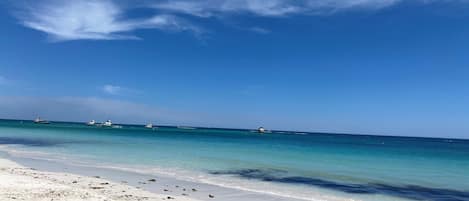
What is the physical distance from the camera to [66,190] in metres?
11.7

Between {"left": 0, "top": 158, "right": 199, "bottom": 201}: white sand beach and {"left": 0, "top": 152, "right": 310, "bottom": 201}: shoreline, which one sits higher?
{"left": 0, "top": 158, "right": 199, "bottom": 201}: white sand beach

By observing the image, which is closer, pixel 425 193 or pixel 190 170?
pixel 425 193

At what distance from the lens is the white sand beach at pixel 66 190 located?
1057cm

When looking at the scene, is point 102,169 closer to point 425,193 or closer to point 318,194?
point 318,194

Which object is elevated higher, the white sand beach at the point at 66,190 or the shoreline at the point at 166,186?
the white sand beach at the point at 66,190

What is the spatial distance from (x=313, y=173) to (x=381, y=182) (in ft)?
11.2

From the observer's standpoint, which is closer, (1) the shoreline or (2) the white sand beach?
(2) the white sand beach

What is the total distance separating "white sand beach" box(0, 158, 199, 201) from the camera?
1057 centimetres

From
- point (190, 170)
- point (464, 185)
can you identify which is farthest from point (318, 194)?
point (464, 185)

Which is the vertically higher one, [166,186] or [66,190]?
[66,190]

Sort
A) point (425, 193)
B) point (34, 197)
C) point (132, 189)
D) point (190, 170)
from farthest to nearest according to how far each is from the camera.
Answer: point (190, 170) → point (425, 193) → point (132, 189) → point (34, 197)

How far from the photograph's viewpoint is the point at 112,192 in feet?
39.3

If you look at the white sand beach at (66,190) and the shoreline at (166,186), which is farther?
the shoreline at (166,186)

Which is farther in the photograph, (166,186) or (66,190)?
(166,186)
